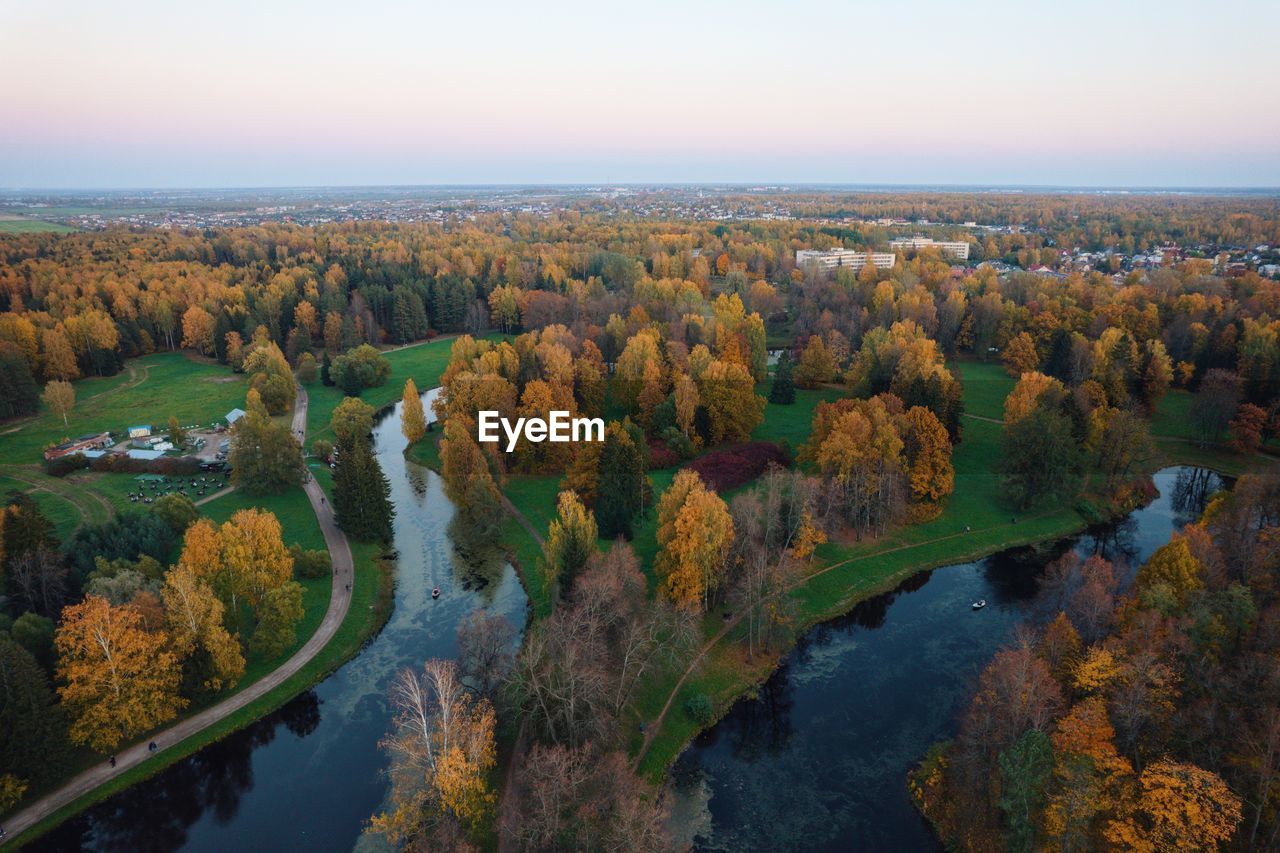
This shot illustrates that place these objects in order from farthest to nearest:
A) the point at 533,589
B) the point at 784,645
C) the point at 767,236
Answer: the point at 767,236 → the point at 533,589 → the point at 784,645

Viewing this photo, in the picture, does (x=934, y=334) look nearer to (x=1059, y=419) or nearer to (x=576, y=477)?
(x=1059, y=419)

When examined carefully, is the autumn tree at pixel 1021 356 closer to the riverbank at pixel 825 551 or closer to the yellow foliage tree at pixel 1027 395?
the riverbank at pixel 825 551

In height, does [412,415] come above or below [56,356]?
below

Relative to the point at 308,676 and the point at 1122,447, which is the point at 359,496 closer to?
the point at 308,676

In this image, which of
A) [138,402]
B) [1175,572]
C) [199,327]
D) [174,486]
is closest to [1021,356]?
[1175,572]

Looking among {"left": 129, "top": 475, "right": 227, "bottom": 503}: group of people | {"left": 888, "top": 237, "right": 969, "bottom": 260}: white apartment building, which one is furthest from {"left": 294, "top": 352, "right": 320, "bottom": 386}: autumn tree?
{"left": 888, "top": 237, "right": 969, "bottom": 260}: white apartment building

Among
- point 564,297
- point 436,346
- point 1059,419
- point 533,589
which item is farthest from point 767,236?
point 533,589

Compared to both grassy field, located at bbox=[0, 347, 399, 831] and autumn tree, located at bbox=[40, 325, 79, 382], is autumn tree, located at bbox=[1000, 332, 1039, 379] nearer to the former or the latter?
grassy field, located at bbox=[0, 347, 399, 831]
